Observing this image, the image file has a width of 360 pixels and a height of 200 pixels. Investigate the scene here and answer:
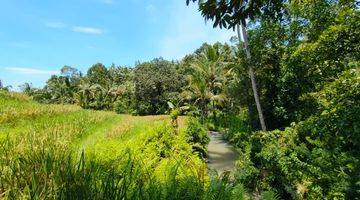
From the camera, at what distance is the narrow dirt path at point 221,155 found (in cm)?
1930

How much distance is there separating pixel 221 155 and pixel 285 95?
5584 millimetres

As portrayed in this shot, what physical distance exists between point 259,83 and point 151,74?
17.9 m

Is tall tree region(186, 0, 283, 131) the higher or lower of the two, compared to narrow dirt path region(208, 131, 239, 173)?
higher

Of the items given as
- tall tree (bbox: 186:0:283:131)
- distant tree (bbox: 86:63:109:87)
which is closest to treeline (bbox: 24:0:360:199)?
tall tree (bbox: 186:0:283:131)

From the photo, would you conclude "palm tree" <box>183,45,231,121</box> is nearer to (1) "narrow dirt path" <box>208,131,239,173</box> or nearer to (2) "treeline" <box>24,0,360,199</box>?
(2) "treeline" <box>24,0,360,199</box>

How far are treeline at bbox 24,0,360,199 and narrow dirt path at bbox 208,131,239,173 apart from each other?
757 millimetres

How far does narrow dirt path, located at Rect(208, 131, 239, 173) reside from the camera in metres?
19.3

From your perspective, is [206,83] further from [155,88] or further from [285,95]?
[285,95]

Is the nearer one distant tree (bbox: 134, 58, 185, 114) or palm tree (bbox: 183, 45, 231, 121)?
palm tree (bbox: 183, 45, 231, 121)

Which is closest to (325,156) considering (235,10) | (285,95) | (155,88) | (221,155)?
(235,10)

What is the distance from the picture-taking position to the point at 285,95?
23.7 meters

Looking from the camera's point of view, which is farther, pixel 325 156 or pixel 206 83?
pixel 206 83

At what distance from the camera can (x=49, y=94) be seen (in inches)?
2016

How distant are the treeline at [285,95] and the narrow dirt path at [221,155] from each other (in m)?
0.76
